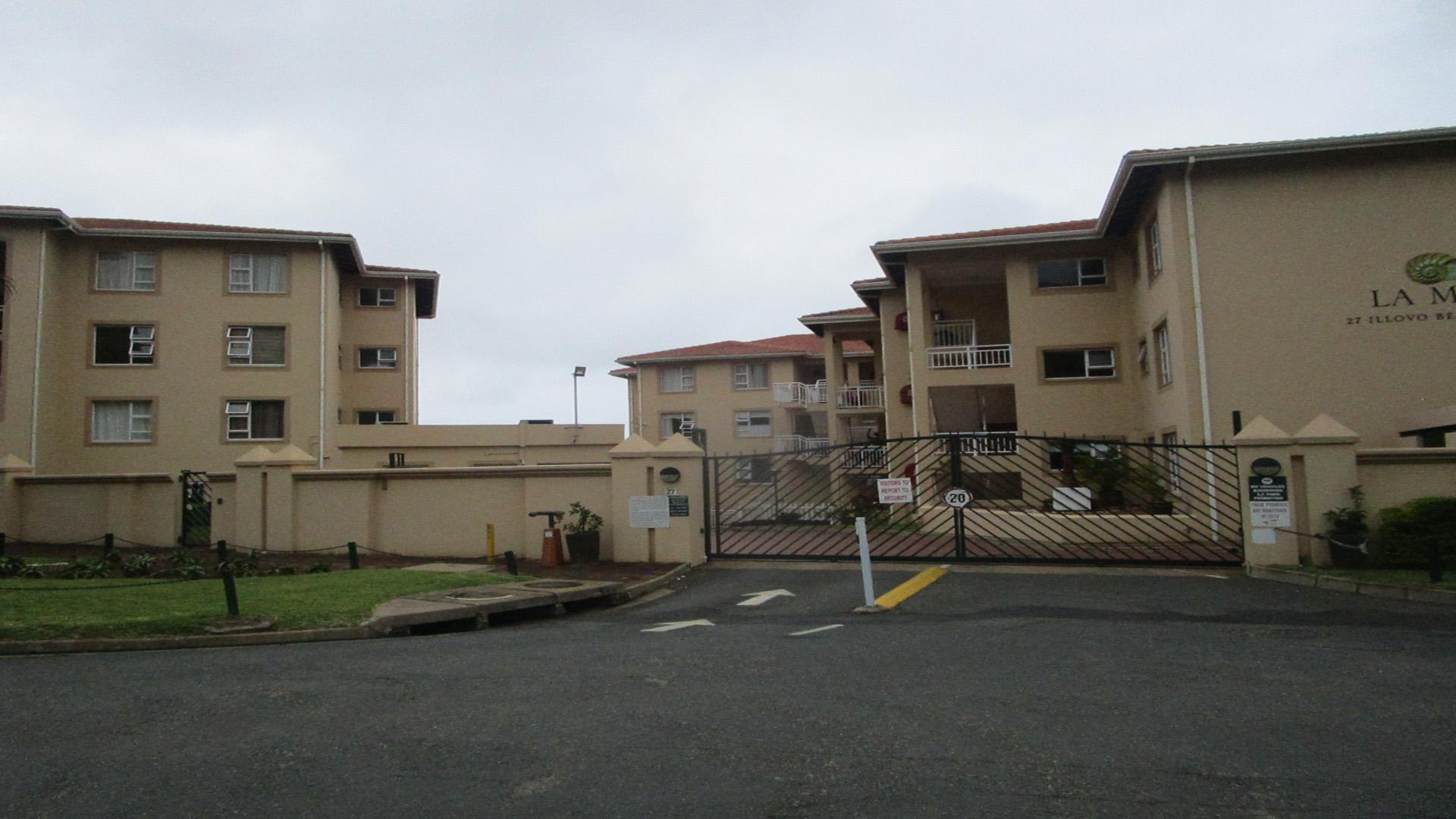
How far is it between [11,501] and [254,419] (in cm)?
969

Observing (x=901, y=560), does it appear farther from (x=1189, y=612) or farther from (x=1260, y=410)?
(x=1260, y=410)

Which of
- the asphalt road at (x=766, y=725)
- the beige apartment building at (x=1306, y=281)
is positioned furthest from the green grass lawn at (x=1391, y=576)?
the beige apartment building at (x=1306, y=281)

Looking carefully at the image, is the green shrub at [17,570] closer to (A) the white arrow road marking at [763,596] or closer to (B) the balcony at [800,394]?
(A) the white arrow road marking at [763,596]

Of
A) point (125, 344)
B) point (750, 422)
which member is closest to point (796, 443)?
point (750, 422)

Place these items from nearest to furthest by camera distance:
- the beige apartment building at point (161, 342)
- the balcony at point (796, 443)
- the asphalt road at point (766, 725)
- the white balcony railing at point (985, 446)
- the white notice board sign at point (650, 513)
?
1. the asphalt road at point (766, 725)
2. the white notice board sign at point (650, 513)
3. the white balcony railing at point (985, 446)
4. the beige apartment building at point (161, 342)
5. the balcony at point (796, 443)

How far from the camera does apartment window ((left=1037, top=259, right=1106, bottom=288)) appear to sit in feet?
90.5

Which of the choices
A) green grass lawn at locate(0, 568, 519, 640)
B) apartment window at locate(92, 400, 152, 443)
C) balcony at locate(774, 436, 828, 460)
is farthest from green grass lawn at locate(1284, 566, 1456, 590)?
apartment window at locate(92, 400, 152, 443)

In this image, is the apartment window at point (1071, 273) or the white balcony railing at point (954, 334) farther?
the white balcony railing at point (954, 334)

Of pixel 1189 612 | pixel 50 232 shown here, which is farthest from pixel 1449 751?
pixel 50 232

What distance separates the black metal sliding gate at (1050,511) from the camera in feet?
52.8

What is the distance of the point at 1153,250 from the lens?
78.9 feet

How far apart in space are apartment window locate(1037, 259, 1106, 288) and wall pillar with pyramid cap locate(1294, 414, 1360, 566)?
1360 cm

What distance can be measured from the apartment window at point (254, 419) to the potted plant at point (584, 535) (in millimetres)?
18184

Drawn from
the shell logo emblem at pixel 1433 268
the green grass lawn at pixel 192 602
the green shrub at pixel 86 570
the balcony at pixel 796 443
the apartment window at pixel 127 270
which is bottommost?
the green grass lawn at pixel 192 602
